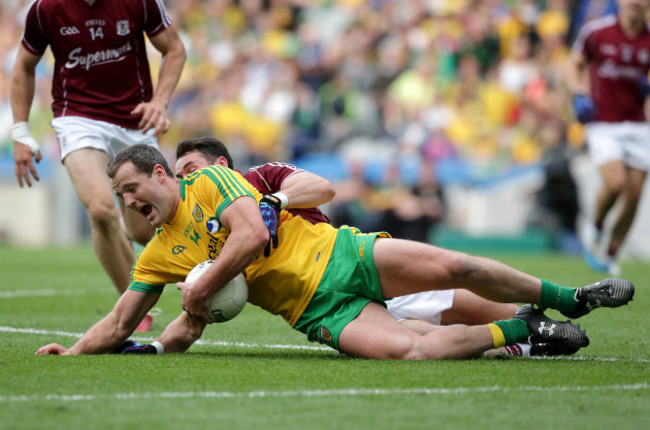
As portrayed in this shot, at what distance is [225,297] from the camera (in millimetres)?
5262

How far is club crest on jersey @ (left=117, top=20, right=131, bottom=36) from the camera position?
7.14 m

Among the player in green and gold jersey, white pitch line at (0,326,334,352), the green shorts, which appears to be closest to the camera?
the player in green and gold jersey

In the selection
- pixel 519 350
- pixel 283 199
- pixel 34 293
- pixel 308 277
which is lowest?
pixel 34 293

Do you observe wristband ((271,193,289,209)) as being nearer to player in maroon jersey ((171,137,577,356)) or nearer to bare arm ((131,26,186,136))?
player in maroon jersey ((171,137,577,356))

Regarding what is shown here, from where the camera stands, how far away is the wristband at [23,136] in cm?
704

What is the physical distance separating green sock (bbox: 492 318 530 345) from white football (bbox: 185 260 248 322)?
131cm

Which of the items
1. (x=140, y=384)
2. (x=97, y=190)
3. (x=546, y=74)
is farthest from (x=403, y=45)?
(x=140, y=384)

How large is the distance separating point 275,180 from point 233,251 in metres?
0.92

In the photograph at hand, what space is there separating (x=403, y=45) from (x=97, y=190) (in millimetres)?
13056

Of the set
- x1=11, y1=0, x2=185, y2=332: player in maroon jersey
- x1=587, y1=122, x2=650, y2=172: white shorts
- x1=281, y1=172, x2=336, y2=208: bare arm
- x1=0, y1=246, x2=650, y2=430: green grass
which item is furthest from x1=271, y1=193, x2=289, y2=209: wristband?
x1=587, y1=122, x2=650, y2=172: white shorts

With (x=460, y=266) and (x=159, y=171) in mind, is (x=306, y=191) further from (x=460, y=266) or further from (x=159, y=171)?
(x=460, y=266)

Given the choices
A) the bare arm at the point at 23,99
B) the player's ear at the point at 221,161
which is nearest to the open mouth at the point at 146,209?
the player's ear at the point at 221,161

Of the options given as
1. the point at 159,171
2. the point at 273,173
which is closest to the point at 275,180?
the point at 273,173

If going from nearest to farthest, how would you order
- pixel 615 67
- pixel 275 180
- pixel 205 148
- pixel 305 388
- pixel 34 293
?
pixel 305 388 → pixel 275 180 → pixel 205 148 → pixel 34 293 → pixel 615 67
